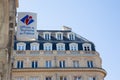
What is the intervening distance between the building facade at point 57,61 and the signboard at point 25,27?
118 ft

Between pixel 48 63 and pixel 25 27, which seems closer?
pixel 25 27

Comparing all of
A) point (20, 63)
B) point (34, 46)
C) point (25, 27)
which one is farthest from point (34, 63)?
point (25, 27)

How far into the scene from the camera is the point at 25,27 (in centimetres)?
2747

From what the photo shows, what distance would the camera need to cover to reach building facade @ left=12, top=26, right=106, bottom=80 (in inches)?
2522

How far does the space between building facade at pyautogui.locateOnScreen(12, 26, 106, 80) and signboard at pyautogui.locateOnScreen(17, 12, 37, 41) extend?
118ft

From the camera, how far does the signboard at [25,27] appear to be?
27.0m

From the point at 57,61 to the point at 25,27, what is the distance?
3834 centimetres

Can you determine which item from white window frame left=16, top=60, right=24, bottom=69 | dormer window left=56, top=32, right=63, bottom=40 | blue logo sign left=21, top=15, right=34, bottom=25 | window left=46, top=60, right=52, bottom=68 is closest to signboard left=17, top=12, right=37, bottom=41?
blue logo sign left=21, top=15, right=34, bottom=25

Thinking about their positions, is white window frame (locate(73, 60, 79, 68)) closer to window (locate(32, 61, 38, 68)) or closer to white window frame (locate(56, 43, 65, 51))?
white window frame (locate(56, 43, 65, 51))

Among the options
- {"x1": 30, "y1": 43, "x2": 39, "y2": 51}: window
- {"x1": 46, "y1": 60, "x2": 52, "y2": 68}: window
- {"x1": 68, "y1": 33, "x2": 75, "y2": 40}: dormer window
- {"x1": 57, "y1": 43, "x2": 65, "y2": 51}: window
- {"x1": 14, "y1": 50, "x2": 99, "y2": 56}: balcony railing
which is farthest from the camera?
{"x1": 68, "y1": 33, "x2": 75, "y2": 40}: dormer window

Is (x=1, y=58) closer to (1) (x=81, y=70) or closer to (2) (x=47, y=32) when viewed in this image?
(1) (x=81, y=70)

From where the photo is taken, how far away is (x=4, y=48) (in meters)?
17.7

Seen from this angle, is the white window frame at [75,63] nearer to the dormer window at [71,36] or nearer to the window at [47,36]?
the dormer window at [71,36]

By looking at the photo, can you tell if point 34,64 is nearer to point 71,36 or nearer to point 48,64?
point 48,64
